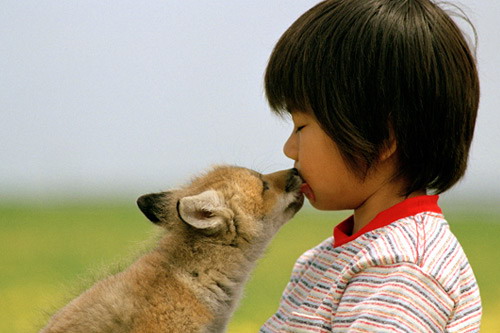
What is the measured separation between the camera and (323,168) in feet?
6.11

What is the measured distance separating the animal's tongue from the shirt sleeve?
0.40 m

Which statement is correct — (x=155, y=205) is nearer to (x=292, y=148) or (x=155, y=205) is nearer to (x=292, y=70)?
(x=292, y=148)

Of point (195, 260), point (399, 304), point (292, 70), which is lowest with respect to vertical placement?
point (399, 304)

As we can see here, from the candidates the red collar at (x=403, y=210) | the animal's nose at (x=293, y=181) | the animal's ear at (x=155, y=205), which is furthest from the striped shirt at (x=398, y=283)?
the animal's ear at (x=155, y=205)

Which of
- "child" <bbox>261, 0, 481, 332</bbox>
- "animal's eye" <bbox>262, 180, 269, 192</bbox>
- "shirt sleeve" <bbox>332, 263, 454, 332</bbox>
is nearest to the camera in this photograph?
"shirt sleeve" <bbox>332, 263, 454, 332</bbox>

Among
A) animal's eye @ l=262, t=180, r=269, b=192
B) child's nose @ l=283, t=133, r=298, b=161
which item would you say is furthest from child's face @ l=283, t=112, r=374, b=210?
animal's eye @ l=262, t=180, r=269, b=192

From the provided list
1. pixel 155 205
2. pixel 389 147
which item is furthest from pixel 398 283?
pixel 155 205

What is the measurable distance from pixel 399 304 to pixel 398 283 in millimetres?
48

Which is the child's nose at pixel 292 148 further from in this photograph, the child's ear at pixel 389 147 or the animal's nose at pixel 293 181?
the child's ear at pixel 389 147

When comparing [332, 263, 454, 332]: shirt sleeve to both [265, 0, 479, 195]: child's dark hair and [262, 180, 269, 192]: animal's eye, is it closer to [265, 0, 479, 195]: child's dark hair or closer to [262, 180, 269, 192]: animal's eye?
[265, 0, 479, 195]: child's dark hair

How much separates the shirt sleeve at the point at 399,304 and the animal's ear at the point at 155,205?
78cm

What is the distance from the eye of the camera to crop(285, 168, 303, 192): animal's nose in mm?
2021

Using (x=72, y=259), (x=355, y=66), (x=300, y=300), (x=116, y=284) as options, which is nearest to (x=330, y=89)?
(x=355, y=66)

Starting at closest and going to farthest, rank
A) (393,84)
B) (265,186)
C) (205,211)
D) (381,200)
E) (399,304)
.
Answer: (399,304)
(393,84)
(381,200)
(205,211)
(265,186)
